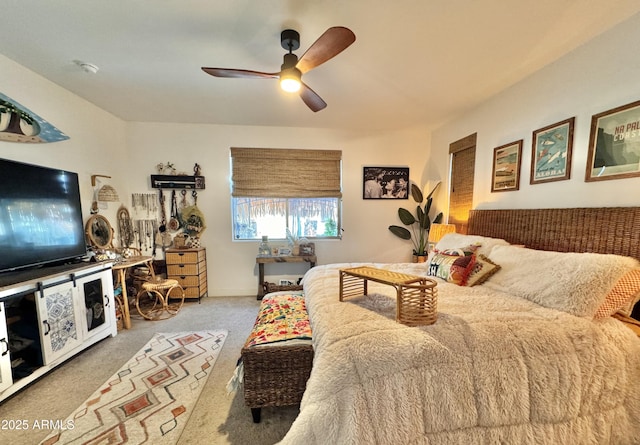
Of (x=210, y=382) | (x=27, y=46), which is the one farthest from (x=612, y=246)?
(x=27, y=46)

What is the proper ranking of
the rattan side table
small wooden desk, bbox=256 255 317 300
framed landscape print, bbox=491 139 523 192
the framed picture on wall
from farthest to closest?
the framed picture on wall → small wooden desk, bbox=256 255 317 300 → framed landscape print, bbox=491 139 523 192 → the rattan side table

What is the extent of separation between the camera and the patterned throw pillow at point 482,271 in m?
1.82

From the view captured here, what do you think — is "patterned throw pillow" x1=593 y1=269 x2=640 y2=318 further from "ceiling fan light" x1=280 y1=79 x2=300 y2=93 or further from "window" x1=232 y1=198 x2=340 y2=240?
"window" x1=232 y1=198 x2=340 y2=240

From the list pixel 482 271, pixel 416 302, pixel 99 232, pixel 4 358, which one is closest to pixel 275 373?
pixel 416 302

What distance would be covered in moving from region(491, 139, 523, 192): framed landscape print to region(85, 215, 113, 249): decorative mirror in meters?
4.53

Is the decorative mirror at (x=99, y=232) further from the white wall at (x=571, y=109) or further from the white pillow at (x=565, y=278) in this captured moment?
the white wall at (x=571, y=109)

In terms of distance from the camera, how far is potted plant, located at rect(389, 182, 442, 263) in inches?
143

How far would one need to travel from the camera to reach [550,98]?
2.01 meters

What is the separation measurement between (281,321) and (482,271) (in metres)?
1.59

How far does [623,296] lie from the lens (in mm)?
1302

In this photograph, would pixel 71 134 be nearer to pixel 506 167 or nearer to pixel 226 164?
pixel 226 164

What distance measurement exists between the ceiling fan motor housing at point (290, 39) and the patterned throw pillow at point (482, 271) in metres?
2.18

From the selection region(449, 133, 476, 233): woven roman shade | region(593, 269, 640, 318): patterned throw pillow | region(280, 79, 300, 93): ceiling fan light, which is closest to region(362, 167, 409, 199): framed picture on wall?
region(449, 133, 476, 233): woven roman shade

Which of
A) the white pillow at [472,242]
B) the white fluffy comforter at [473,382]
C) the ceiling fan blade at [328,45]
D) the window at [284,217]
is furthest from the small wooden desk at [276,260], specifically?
the ceiling fan blade at [328,45]
